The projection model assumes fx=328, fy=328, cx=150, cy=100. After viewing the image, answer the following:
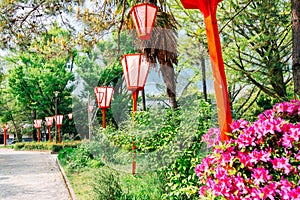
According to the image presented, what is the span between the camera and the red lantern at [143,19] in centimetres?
418

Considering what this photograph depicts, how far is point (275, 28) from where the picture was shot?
612cm

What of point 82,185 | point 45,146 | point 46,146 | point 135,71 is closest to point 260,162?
point 135,71

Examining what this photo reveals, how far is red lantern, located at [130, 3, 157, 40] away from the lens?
13.7 ft

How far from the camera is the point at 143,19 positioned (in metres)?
4.23

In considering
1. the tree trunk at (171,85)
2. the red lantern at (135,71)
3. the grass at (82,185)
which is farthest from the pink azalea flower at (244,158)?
the grass at (82,185)

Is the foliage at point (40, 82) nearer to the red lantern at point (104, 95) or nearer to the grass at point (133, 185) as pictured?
the red lantern at point (104, 95)

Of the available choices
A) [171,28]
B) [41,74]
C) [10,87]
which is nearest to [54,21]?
→ [171,28]

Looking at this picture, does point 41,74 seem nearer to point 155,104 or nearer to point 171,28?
point 171,28

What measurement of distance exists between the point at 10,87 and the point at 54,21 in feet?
78.9

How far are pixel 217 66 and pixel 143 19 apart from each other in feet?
5.93

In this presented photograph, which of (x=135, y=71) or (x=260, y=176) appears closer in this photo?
(x=260, y=176)

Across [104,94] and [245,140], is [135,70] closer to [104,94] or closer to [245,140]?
[245,140]

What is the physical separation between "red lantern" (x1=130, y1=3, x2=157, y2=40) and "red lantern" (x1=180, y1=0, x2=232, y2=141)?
126 centimetres

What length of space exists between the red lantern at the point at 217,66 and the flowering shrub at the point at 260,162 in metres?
0.10
